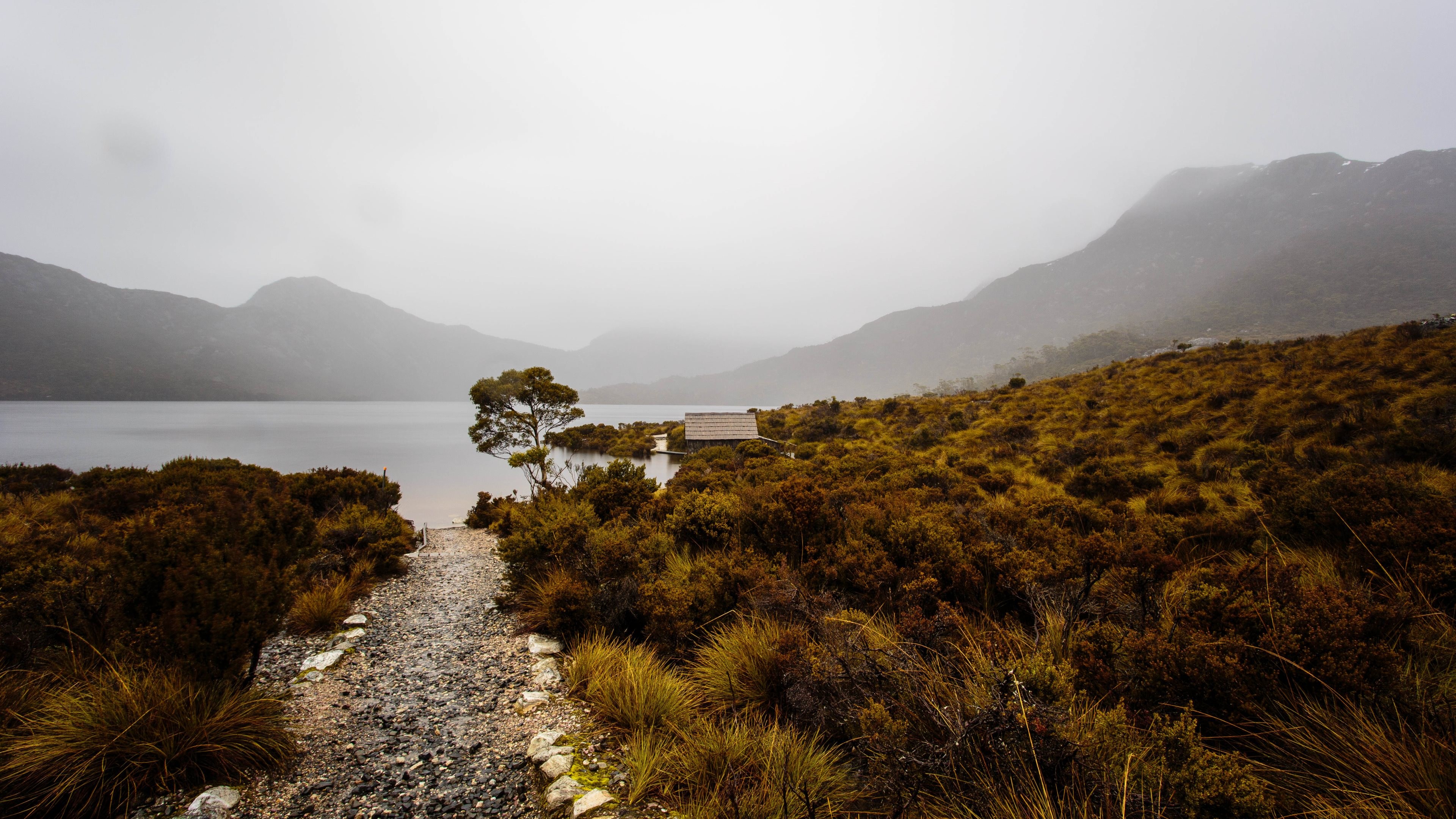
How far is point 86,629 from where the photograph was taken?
408 cm

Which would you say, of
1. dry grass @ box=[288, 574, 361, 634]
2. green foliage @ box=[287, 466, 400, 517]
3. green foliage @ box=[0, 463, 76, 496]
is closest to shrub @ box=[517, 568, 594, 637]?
dry grass @ box=[288, 574, 361, 634]

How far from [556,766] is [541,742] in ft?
1.18

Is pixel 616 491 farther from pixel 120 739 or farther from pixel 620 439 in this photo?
pixel 620 439

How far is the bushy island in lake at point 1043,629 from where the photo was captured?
2.42 m

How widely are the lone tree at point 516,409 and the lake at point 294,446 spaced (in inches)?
124

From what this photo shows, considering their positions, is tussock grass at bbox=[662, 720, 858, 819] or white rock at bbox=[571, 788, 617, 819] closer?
tussock grass at bbox=[662, 720, 858, 819]

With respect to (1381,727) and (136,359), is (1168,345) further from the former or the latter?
(136,359)

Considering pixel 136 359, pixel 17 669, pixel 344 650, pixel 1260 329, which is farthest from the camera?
pixel 136 359

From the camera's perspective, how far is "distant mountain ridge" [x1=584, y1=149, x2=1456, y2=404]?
74.3 meters

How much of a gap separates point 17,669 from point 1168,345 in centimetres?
8484

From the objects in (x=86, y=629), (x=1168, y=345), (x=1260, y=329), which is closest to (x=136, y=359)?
(x=86, y=629)

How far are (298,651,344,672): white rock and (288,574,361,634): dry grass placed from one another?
0.70m

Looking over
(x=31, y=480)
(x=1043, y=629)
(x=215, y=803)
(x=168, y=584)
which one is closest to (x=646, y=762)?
(x=215, y=803)

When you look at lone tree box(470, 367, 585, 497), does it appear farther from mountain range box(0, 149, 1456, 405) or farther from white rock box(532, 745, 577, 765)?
mountain range box(0, 149, 1456, 405)
